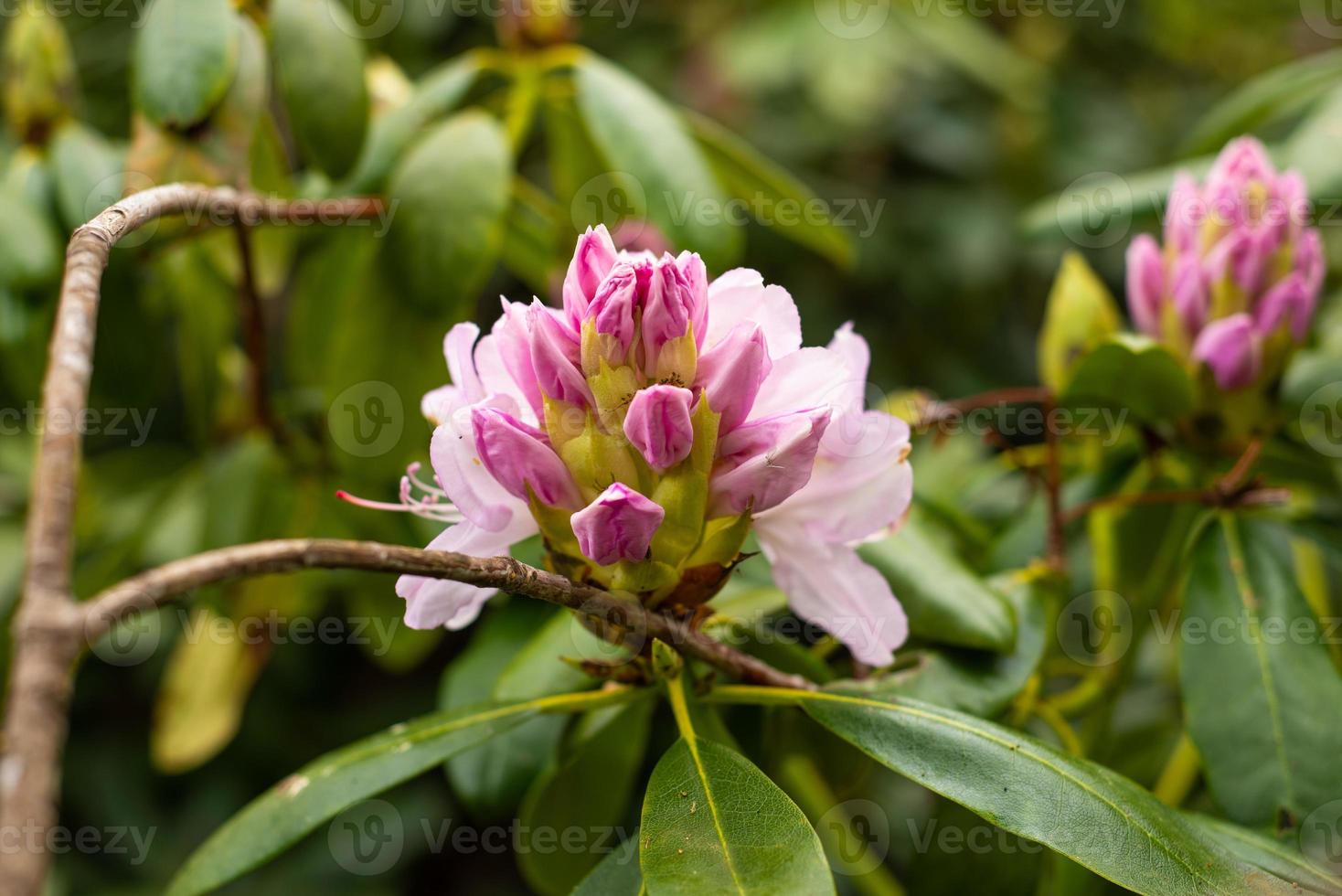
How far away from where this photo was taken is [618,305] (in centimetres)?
63

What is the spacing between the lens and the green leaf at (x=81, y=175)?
1.09 m

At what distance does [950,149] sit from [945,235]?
0.27 metres

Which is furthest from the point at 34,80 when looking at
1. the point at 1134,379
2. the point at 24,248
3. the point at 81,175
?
the point at 1134,379

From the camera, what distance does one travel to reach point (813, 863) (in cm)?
58

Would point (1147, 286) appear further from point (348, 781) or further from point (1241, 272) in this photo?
point (348, 781)

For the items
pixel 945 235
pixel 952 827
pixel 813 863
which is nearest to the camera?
pixel 813 863

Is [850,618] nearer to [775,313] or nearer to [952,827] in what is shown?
[775,313]

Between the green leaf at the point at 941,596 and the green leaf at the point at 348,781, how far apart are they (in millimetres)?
230

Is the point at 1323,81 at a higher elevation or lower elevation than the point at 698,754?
higher

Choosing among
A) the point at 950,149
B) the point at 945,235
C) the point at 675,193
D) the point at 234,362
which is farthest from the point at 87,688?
the point at 950,149

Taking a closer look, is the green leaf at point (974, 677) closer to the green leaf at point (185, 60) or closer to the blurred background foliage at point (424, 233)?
the blurred background foliage at point (424, 233)

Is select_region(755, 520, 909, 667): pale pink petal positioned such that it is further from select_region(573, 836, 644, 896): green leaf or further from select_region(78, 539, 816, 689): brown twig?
select_region(573, 836, 644, 896): green leaf

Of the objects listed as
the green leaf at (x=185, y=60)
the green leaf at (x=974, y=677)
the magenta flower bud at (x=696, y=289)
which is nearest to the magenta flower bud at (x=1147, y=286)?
the green leaf at (x=974, y=677)

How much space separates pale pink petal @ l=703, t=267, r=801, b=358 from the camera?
688mm
